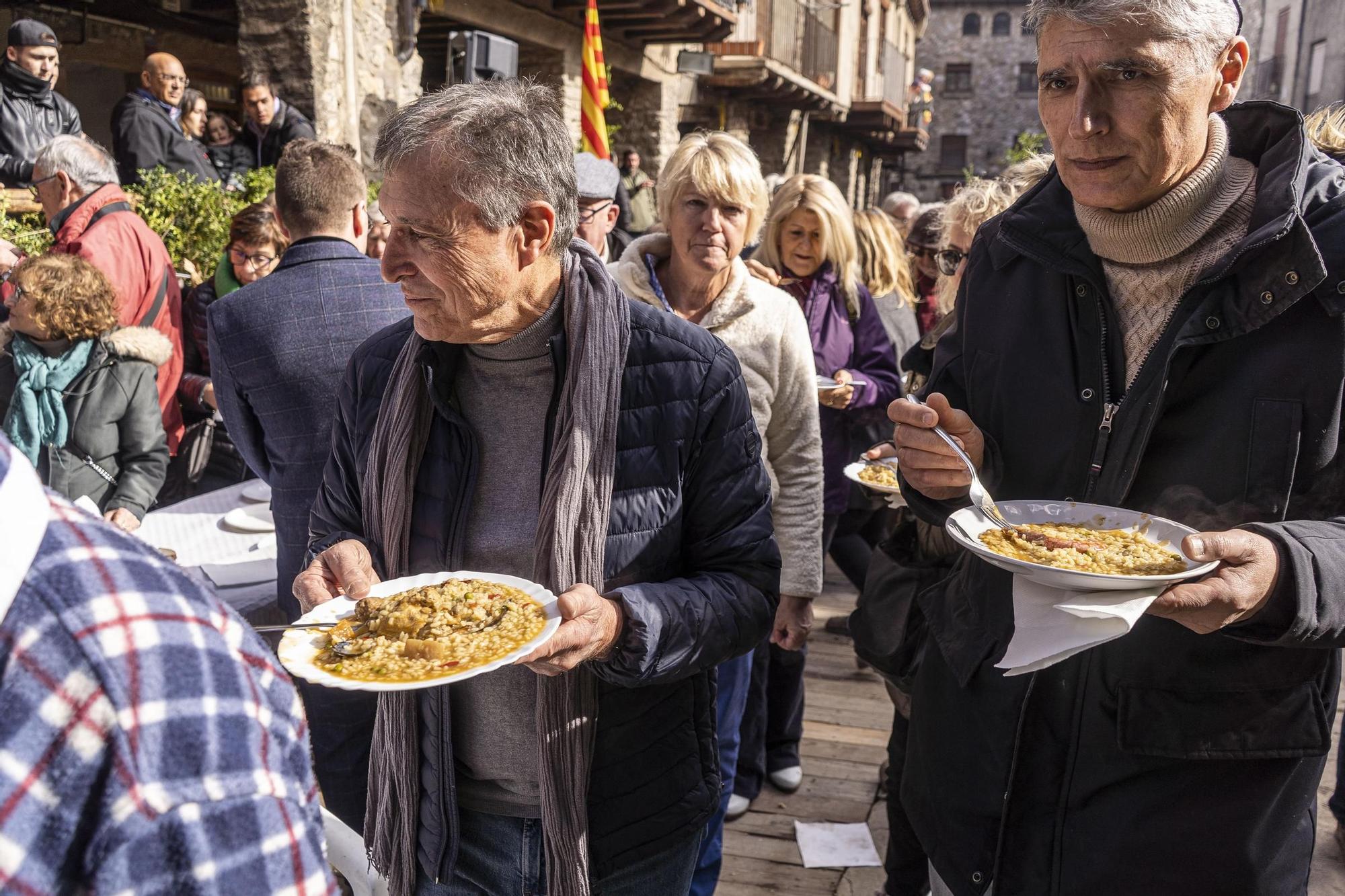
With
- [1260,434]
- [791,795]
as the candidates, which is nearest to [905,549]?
[1260,434]

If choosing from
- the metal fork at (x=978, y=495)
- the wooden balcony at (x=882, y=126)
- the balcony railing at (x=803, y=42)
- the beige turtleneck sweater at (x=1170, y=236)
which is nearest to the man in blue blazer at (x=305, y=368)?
the metal fork at (x=978, y=495)

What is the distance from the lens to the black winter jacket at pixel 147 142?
6.82 meters

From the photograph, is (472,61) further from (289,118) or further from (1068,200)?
(1068,200)

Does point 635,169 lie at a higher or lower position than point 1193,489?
higher

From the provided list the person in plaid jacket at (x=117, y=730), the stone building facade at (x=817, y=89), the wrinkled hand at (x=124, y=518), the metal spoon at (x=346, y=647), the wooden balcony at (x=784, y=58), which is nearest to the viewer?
the person in plaid jacket at (x=117, y=730)

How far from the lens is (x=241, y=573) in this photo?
3273mm

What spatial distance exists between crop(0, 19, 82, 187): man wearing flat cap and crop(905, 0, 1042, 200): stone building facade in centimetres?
4426

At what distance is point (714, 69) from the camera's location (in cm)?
1681

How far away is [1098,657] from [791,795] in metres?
2.46

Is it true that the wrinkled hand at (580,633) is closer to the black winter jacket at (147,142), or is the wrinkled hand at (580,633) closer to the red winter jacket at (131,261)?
the red winter jacket at (131,261)

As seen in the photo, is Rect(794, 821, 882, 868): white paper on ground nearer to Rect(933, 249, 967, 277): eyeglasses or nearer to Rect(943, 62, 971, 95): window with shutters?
Answer: Rect(933, 249, 967, 277): eyeglasses

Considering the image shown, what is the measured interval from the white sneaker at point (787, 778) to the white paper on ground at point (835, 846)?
0.70 ft

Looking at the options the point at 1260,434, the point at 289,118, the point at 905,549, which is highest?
the point at 289,118

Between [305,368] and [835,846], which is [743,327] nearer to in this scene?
[305,368]
